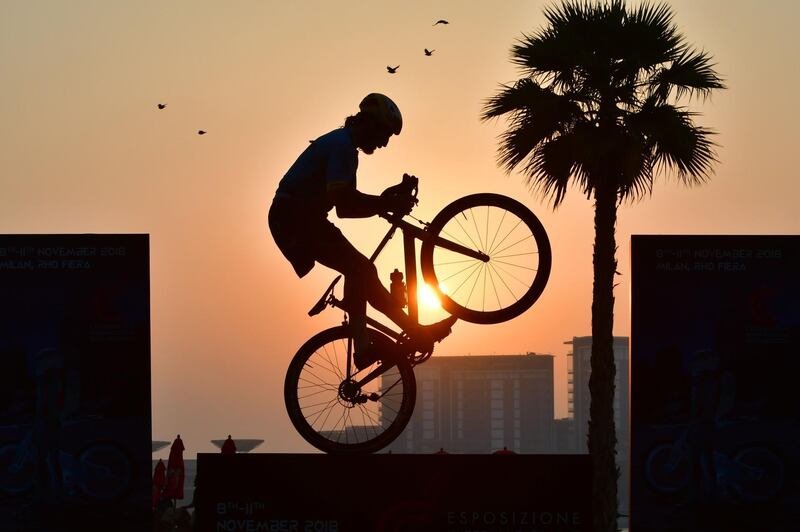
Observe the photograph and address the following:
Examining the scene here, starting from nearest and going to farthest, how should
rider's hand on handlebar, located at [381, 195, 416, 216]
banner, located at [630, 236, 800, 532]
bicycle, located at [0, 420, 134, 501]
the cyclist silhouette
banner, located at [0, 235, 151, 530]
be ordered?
1. the cyclist silhouette
2. rider's hand on handlebar, located at [381, 195, 416, 216]
3. banner, located at [630, 236, 800, 532]
4. banner, located at [0, 235, 151, 530]
5. bicycle, located at [0, 420, 134, 501]

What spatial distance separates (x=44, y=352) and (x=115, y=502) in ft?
9.40

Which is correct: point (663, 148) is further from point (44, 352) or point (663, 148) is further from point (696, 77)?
point (44, 352)

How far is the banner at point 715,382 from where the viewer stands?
84.7 ft

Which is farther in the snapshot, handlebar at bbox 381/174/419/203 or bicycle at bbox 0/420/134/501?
bicycle at bbox 0/420/134/501

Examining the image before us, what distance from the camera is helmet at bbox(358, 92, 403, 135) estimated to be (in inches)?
599

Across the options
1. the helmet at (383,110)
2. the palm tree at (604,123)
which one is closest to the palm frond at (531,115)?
the palm tree at (604,123)

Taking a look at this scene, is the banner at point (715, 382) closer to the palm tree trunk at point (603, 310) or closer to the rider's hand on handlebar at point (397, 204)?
the palm tree trunk at point (603, 310)

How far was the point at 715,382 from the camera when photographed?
26.9 metres

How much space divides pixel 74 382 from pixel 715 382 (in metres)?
10.8

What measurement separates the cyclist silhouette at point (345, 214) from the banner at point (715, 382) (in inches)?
437

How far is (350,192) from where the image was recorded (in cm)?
1477

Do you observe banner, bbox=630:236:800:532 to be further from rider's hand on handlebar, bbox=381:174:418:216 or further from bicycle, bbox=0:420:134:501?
rider's hand on handlebar, bbox=381:174:418:216

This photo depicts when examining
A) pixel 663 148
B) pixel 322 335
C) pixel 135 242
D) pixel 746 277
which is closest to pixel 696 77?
pixel 663 148

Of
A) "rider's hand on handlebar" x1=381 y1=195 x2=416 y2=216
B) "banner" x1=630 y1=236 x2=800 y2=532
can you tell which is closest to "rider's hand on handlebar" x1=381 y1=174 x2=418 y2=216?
"rider's hand on handlebar" x1=381 y1=195 x2=416 y2=216
